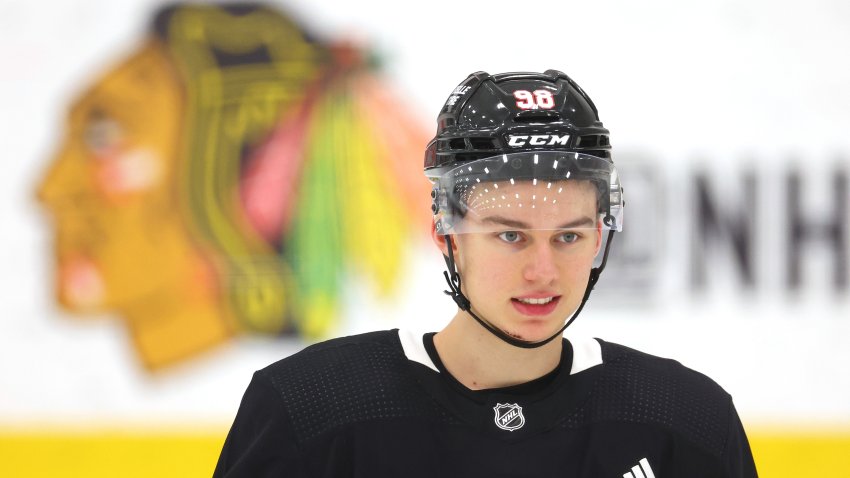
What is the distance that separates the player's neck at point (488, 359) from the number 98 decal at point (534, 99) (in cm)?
32

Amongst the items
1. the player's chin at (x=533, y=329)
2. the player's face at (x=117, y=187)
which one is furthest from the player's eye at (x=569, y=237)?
the player's face at (x=117, y=187)

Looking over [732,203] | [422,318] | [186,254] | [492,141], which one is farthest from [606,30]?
[492,141]

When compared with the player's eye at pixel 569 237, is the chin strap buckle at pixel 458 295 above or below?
below

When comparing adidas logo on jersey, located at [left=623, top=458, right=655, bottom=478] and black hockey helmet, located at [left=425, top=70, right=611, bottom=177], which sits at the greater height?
black hockey helmet, located at [left=425, top=70, right=611, bottom=177]

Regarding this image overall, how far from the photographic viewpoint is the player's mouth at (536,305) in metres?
1.30

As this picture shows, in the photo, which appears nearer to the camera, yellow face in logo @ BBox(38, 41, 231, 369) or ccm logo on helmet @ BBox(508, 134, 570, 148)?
ccm logo on helmet @ BBox(508, 134, 570, 148)

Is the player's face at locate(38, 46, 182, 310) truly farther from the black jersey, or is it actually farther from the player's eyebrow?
the player's eyebrow

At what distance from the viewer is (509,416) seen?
1.33 m

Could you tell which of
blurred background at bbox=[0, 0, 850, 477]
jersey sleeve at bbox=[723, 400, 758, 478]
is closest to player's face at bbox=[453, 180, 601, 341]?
jersey sleeve at bbox=[723, 400, 758, 478]

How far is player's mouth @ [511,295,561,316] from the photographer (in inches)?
51.1

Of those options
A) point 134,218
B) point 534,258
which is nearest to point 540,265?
point 534,258

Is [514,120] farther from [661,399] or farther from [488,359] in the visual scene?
[661,399]

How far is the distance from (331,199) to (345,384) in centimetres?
148

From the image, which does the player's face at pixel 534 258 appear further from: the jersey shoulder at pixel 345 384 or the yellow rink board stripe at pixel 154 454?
the yellow rink board stripe at pixel 154 454
